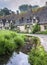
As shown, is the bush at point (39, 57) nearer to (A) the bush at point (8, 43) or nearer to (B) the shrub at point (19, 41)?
(A) the bush at point (8, 43)

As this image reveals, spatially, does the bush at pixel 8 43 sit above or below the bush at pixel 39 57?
below

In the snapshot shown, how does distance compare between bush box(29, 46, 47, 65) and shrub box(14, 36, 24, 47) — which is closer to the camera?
bush box(29, 46, 47, 65)

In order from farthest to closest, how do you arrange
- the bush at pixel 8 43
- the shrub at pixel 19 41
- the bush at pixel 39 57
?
the shrub at pixel 19 41
the bush at pixel 8 43
the bush at pixel 39 57

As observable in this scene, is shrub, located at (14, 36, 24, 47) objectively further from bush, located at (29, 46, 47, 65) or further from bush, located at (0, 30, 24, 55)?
bush, located at (29, 46, 47, 65)

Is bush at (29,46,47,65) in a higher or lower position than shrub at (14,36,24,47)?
higher

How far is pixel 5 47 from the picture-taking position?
25.7 metres

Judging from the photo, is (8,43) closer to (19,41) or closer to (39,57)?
(19,41)

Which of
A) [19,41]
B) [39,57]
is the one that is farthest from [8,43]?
[39,57]

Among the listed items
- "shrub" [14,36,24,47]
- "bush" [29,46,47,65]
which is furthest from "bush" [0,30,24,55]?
"bush" [29,46,47,65]

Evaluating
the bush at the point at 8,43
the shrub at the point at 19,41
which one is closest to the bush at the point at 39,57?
the bush at the point at 8,43

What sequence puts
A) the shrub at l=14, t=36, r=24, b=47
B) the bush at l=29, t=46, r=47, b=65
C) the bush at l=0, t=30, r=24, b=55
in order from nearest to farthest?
the bush at l=29, t=46, r=47, b=65 < the bush at l=0, t=30, r=24, b=55 < the shrub at l=14, t=36, r=24, b=47

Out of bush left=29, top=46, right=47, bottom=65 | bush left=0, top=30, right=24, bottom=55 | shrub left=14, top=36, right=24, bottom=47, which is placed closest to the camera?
bush left=29, top=46, right=47, bottom=65

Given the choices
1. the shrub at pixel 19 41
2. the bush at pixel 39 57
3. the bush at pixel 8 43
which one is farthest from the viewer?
the shrub at pixel 19 41

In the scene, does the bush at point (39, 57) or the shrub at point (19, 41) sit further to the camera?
the shrub at point (19, 41)
